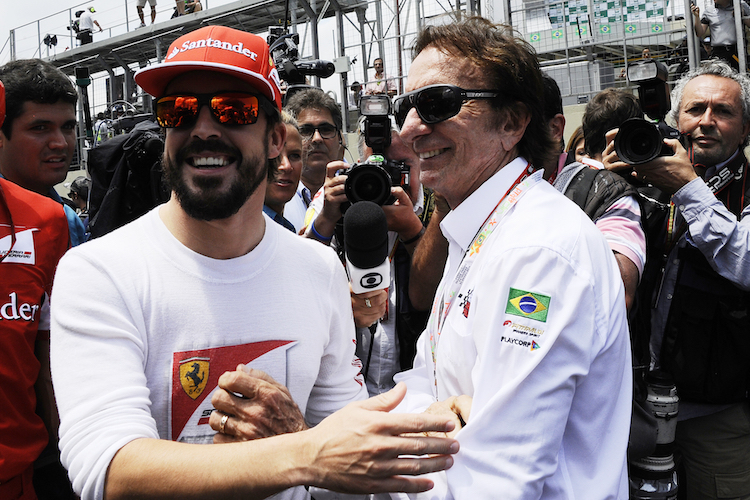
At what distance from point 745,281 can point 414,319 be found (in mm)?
1532

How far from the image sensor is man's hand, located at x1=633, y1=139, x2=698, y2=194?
2738mm

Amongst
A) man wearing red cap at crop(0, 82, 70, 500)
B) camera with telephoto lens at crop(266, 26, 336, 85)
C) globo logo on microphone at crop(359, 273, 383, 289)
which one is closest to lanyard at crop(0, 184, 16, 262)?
man wearing red cap at crop(0, 82, 70, 500)

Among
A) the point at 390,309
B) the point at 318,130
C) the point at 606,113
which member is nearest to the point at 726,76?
the point at 606,113

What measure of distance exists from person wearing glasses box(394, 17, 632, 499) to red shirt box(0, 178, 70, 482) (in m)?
1.39

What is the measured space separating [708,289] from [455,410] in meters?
2.00

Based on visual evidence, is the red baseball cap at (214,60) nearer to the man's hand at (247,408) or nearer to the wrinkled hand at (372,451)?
the man's hand at (247,408)

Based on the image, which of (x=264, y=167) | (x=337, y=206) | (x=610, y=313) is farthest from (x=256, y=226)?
(x=610, y=313)

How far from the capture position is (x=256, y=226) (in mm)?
1926

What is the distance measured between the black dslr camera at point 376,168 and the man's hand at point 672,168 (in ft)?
3.77

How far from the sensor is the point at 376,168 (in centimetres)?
265

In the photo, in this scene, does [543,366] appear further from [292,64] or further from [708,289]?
[292,64]

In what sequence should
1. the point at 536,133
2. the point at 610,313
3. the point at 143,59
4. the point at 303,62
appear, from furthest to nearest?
the point at 143,59 < the point at 303,62 < the point at 536,133 < the point at 610,313

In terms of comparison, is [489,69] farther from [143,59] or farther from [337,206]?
[143,59]

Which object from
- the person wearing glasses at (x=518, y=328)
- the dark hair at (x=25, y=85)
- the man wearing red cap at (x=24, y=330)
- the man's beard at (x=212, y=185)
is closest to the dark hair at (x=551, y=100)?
the person wearing glasses at (x=518, y=328)
